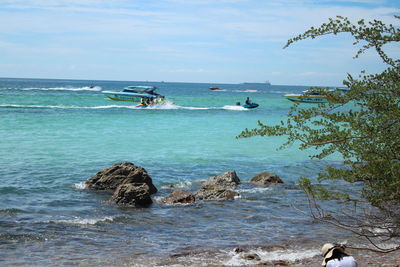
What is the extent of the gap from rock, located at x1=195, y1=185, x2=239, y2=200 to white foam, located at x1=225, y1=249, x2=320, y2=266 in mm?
4832

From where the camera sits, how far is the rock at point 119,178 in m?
15.7

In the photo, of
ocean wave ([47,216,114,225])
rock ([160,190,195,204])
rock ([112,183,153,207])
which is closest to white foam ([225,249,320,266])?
ocean wave ([47,216,114,225])

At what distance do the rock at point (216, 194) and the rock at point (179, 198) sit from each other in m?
0.61

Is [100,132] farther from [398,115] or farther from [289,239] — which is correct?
[398,115]

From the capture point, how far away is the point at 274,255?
10.3 metres

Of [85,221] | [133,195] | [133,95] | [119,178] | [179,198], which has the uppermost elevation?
[133,95]

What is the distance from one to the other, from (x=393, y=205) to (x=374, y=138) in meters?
1.24

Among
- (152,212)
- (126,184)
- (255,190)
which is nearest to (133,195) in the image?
(126,184)

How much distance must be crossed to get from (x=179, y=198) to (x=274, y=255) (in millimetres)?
5077

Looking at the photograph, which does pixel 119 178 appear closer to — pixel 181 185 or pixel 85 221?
pixel 181 185

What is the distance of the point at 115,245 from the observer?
35.4 ft

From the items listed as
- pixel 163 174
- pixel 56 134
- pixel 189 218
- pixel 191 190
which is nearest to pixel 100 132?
pixel 56 134

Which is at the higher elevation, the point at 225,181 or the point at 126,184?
the point at 126,184

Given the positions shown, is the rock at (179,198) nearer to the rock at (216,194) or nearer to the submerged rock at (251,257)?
the rock at (216,194)
